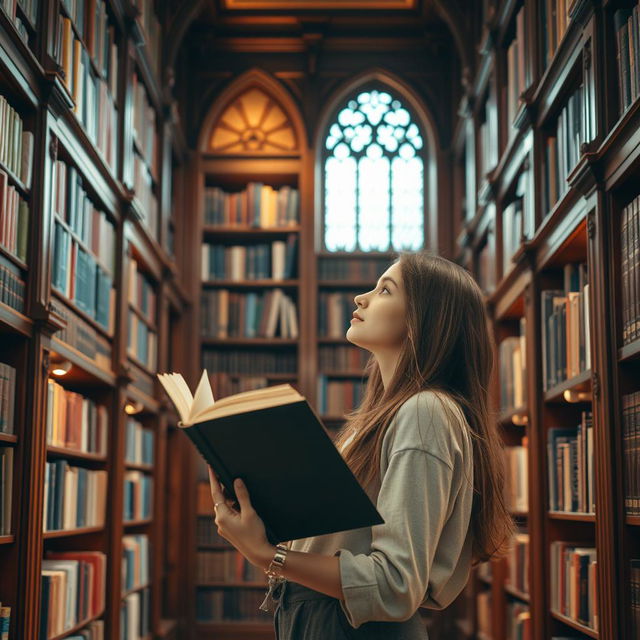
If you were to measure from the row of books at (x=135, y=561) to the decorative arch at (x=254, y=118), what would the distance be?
122 inches

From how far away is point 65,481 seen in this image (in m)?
4.18

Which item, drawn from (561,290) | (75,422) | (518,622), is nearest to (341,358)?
(518,622)

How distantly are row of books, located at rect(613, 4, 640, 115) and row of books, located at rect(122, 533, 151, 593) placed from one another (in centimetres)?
358

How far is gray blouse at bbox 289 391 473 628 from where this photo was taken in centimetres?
148

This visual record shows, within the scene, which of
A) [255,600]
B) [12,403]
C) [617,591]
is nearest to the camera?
[617,591]

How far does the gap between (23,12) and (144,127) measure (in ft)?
7.74

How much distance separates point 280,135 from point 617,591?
524cm

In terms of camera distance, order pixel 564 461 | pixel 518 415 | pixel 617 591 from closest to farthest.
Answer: pixel 617 591 < pixel 564 461 < pixel 518 415

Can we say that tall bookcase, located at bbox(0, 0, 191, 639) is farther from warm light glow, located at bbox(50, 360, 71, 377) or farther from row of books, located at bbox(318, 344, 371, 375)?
row of books, located at bbox(318, 344, 371, 375)

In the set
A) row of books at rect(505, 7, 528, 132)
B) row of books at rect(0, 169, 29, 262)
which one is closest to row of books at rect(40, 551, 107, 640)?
row of books at rect(0, 169, 29, 262)

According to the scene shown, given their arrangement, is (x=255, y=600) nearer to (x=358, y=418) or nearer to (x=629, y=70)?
(x=629, y=70)

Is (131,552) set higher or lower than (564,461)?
lower

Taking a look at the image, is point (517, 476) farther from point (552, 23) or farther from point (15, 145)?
point (15, 145)

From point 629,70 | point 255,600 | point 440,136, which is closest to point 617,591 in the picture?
point 629,70
